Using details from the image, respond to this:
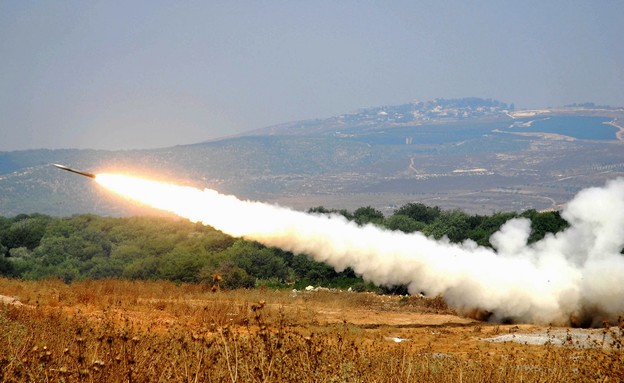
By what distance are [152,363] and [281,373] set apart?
2136 millimetres

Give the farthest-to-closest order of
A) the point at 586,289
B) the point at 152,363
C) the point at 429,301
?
the point at 429,301 < the point at 586,289 < the point at 152,363

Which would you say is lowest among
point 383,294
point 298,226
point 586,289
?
point 383,294

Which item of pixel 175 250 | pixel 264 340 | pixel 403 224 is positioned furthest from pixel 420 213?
pixel 264 340

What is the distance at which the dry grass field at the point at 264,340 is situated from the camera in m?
10.8

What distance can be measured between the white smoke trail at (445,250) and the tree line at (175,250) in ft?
63.9

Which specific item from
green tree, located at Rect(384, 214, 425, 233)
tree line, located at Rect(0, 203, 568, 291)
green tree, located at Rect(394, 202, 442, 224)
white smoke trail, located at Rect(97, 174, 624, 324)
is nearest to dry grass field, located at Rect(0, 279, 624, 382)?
white smoke trail, located at Rect(97, 174, 624, 324)

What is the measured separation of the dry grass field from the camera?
10766mm

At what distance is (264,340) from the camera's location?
1008 cm

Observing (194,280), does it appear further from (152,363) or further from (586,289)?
(152,363)

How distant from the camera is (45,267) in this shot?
70.0 m

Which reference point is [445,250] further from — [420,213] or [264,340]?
[420,213]

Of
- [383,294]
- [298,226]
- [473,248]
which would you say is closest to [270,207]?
[298,226]

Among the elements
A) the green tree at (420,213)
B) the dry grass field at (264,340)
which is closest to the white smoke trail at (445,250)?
the dry grass field at (264,340)

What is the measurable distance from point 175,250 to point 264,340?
62.9 meters
